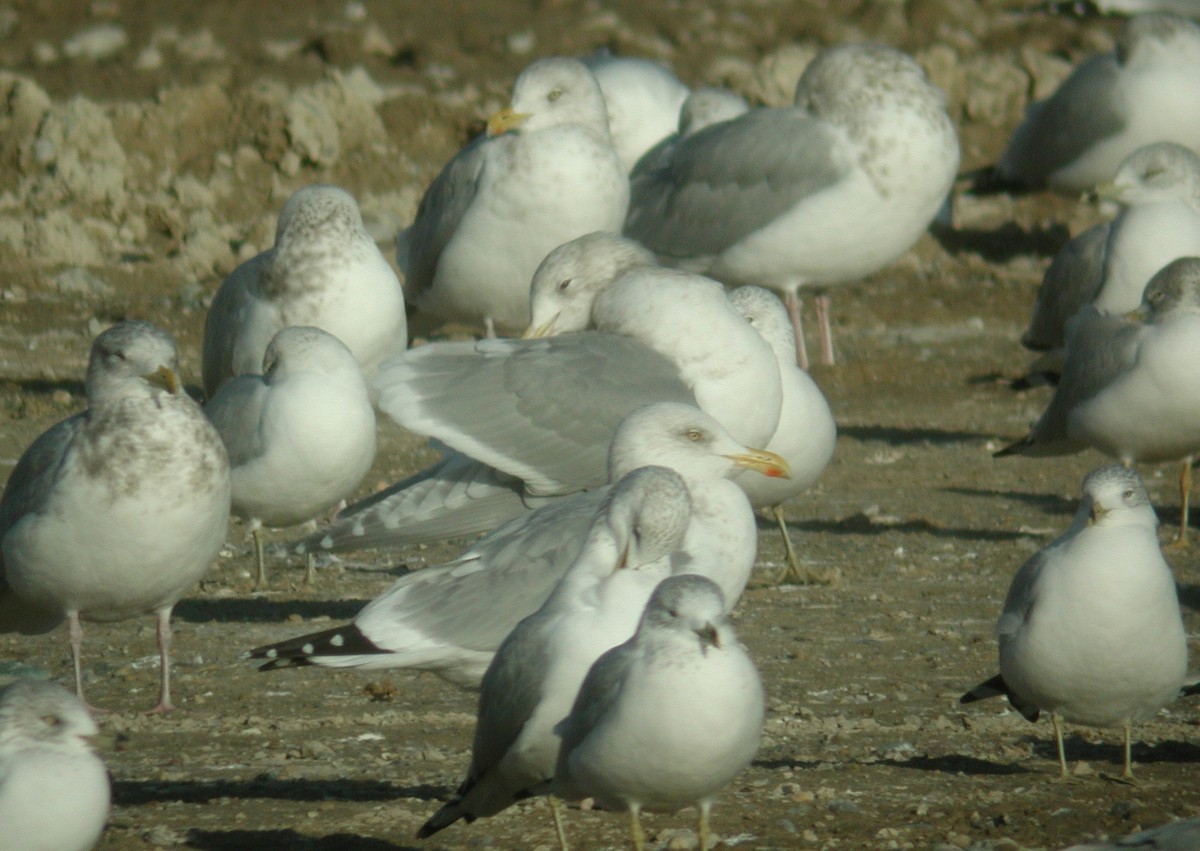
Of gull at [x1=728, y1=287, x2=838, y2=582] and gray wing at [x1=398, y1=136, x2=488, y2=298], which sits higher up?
gray wing at [x1=398, y1=136, x2=488, y2=298]

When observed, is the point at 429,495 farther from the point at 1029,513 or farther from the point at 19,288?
the point at 19,288

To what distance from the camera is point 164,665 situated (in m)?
5.81

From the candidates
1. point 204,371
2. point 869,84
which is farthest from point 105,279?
point 869,84

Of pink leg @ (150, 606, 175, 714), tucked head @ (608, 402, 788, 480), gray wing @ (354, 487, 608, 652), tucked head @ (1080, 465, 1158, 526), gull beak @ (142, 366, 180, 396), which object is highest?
gull beak @ (142, 366, 180, 396)

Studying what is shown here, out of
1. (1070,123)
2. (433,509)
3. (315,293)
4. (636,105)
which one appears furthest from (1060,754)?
(1070,123)

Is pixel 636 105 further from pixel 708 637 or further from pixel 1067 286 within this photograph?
pixel 708 637

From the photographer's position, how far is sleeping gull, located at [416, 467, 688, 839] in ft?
14.4

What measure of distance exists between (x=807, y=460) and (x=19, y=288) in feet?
24.1

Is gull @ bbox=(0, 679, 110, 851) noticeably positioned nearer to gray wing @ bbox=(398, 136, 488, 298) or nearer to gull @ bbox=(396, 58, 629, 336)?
gull @ bbox=(396, 58, 629, 336)

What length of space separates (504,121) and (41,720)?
6.12 m

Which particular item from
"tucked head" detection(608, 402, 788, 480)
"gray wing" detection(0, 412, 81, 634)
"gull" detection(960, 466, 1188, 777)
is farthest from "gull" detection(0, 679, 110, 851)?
"gull" detection(960, 466, 1188, 777)

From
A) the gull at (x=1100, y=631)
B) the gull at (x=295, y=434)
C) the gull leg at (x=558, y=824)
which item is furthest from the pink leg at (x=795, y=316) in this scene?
the gull leg at (x=558, y=824)

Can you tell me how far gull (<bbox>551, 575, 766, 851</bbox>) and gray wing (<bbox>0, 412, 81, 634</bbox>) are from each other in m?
2.34

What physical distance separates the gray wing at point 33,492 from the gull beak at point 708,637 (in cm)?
251
